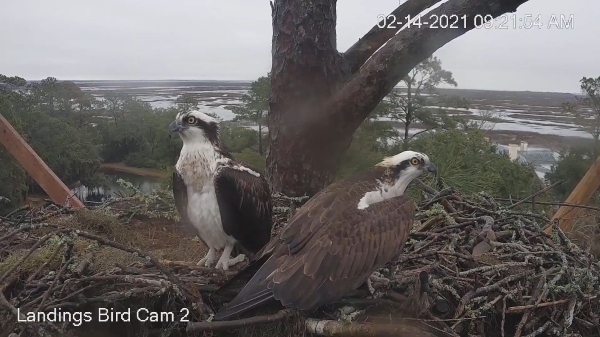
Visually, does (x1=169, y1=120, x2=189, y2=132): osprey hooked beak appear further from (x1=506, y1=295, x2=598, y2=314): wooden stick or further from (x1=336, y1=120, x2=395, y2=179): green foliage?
(x1=506, y1=295, x2=598, y2=314): wooden stick

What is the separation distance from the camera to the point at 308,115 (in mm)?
3469

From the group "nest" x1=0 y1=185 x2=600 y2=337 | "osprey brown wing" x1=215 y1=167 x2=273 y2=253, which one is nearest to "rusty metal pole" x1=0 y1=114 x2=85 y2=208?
"nest" x1=0 y1=185 x2=600 y2=337

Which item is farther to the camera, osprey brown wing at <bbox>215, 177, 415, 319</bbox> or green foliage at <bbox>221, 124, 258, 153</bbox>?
green foliage at <bbox>221, 124, 258, 153</bbox>

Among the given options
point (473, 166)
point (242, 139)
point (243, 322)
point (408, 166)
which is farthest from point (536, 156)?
point (243, 322)

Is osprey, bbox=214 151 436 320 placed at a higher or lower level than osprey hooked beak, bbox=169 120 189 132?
lower

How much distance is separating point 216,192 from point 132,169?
183cm

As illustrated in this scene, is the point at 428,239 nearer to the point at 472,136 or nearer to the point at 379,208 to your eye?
the point at 379,208

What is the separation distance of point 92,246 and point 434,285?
1.79 metres

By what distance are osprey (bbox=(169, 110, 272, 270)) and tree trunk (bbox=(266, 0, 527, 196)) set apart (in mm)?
845

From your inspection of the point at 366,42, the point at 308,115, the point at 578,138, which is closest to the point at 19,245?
the point at 308,115

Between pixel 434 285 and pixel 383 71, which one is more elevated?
pixel 383 71

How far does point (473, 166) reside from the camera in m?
5.18

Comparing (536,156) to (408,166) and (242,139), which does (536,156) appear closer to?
(242,139)

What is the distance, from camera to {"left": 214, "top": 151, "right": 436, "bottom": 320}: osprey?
2.06 meters
